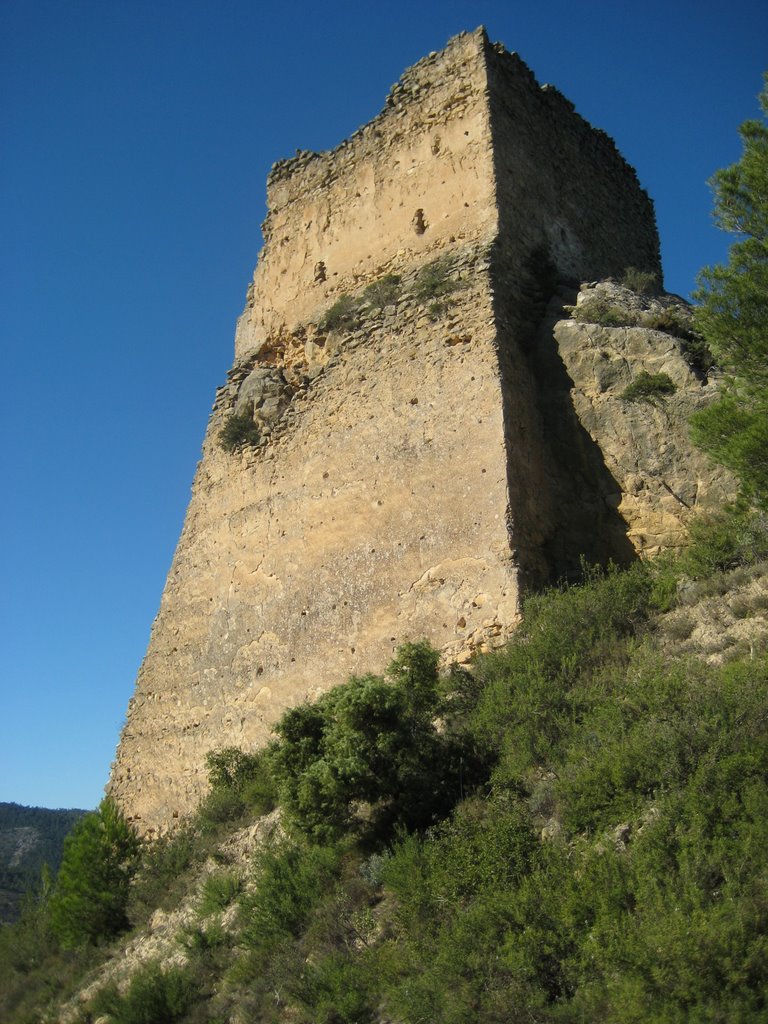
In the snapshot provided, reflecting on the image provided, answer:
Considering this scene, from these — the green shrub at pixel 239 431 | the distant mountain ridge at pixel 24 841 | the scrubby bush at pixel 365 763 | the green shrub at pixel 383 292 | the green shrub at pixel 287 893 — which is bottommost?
the green shrub at pixel 287 893

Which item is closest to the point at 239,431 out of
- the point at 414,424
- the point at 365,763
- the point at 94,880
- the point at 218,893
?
the point at 414,424

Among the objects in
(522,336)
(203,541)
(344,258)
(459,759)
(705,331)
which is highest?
(344,258)

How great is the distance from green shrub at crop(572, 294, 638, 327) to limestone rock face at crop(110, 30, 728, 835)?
22 cm

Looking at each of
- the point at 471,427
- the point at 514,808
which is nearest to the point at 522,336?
the point at 471,427

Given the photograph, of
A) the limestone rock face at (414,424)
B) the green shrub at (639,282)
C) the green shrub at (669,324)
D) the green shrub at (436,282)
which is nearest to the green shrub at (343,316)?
the limestone rock face at (414,424)

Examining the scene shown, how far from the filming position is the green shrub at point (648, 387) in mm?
8602

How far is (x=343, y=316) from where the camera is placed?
35.3 ft

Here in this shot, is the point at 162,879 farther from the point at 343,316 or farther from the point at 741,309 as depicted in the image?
the point at 741,309

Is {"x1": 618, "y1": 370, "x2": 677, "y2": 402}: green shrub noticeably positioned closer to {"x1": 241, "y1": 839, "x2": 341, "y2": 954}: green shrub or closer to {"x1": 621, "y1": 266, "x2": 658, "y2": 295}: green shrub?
{"x1": 621, "y1": 266, "x2": 658, "y2": 295}: green shrub

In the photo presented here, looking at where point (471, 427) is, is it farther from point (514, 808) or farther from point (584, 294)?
point (514, 808)

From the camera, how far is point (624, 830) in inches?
201

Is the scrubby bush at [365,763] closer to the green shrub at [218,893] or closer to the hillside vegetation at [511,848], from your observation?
the hillside vegetation at [511,848]

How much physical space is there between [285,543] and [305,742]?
362 centimetres

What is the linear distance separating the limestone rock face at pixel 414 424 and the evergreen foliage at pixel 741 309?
1586mm
